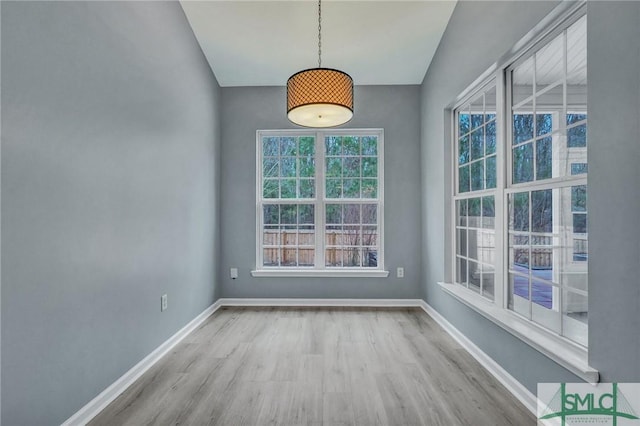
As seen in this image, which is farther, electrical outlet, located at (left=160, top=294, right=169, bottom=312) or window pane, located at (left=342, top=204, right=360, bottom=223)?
window pane, located at (left=342, top=204, right=360, bottom=223)

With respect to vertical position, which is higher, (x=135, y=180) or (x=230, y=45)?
(x=230, y=45)

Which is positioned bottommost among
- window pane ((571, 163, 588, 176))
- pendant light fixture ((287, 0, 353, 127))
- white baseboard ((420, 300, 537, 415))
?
white baseboard ((420, 300, 537, 415))

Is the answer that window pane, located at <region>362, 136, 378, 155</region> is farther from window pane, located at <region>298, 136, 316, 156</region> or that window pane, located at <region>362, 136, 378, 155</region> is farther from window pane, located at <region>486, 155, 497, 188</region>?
window pane, located at <region>486, 155, 497, 188</region>

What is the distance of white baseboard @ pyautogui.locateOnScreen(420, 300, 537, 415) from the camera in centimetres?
191

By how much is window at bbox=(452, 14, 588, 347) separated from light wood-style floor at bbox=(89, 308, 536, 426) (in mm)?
620

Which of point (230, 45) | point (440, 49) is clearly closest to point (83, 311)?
point (230, 45)

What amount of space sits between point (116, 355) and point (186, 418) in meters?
0.65

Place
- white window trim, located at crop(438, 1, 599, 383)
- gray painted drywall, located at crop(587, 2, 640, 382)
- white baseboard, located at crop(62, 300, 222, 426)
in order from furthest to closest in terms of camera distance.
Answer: white baseboard, located at crop(62, 300, 222, 426)
white window trim, located at crop(438, 1, 599, 383)
gray painted drywall, located at crop(587, 2, 640, 382)

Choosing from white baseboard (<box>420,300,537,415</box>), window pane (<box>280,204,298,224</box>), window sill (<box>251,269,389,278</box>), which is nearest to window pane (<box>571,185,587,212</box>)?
white baseboard (<box>420,300,537,415</box>)

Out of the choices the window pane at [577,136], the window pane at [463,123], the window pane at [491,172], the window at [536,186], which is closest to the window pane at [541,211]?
the window at [536,186]

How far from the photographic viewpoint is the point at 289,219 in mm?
4160

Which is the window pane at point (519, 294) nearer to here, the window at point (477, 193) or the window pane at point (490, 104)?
the window at point (477, 193)

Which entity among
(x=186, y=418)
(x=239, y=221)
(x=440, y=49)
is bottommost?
(x=186, y=418)

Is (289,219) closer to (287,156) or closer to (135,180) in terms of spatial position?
(287,156)
